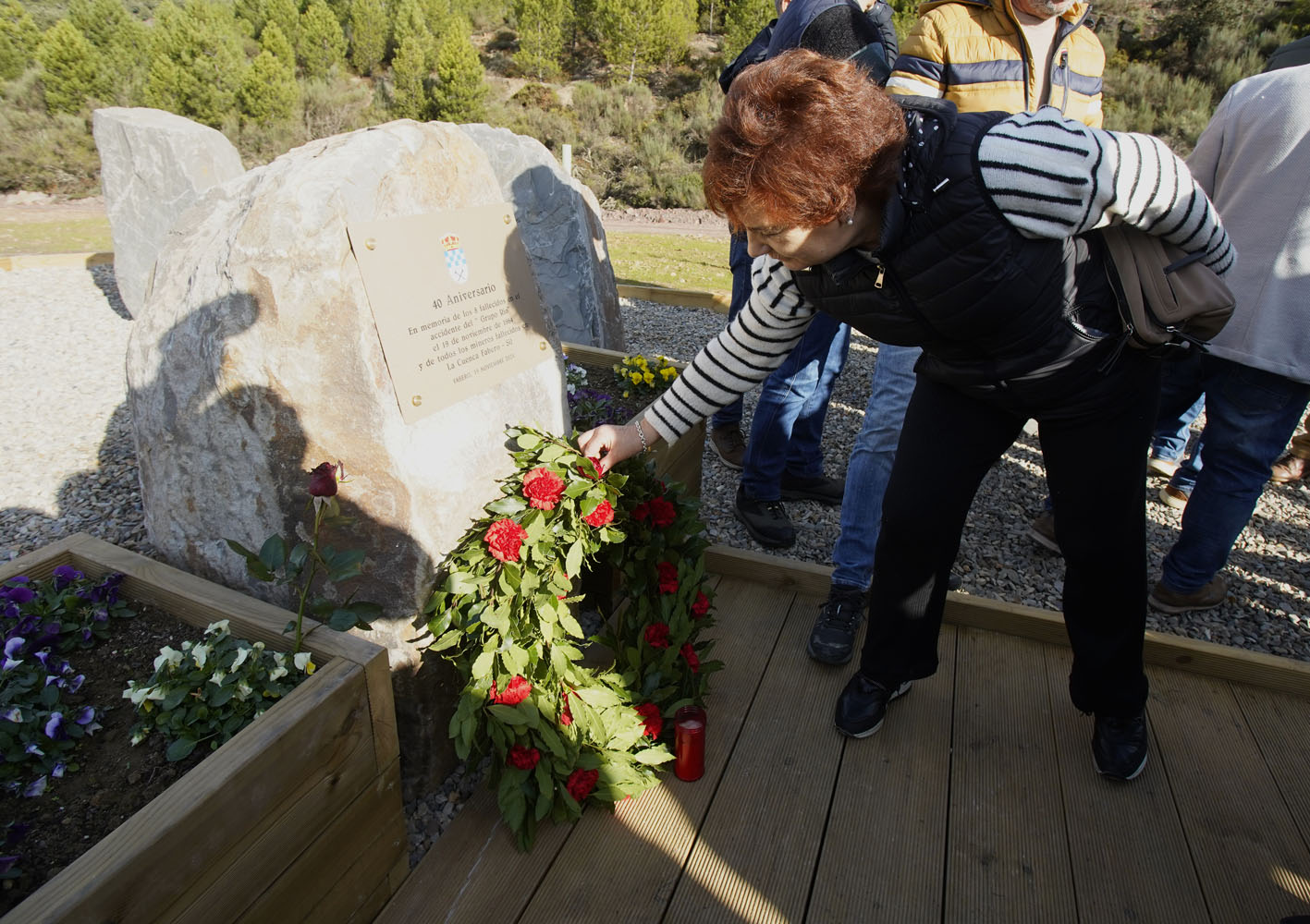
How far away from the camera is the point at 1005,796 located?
6.53 feet

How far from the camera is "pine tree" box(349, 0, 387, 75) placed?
2622 cm

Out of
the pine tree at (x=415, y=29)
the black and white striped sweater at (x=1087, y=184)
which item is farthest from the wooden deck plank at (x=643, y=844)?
the pine tree at (x=415, y=29)

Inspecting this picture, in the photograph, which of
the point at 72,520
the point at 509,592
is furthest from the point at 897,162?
the point at 72,520

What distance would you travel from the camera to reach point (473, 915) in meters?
1.65

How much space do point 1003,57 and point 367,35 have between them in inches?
1176

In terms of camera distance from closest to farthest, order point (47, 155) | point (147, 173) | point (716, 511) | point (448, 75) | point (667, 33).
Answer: point (716, 511), point (147, 173), point (47, 155), point (448, 75), point (667, 33)

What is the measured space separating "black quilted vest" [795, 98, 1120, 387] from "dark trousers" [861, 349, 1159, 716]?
8 centimetres

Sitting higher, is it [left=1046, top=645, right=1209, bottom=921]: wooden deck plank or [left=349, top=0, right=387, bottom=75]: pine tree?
[left=349, top=0, right=387, bottom=75]: pine tree

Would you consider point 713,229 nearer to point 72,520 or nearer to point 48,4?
point 72,520

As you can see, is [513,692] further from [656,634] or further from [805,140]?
[805,140]

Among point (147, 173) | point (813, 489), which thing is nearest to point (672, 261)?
point (147, 173)

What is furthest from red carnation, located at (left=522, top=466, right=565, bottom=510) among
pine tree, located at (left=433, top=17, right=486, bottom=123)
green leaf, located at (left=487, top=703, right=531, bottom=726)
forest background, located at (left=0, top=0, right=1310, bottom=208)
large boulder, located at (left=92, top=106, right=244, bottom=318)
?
pine tree, located at (left=433, top=17, right=486, bottom=123)

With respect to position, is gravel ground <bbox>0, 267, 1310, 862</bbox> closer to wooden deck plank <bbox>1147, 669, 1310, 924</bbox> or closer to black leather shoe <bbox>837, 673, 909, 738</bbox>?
wooden deck plank <bbox>1147, 669, 1310, 924</bbox>

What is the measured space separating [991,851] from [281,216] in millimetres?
2191
